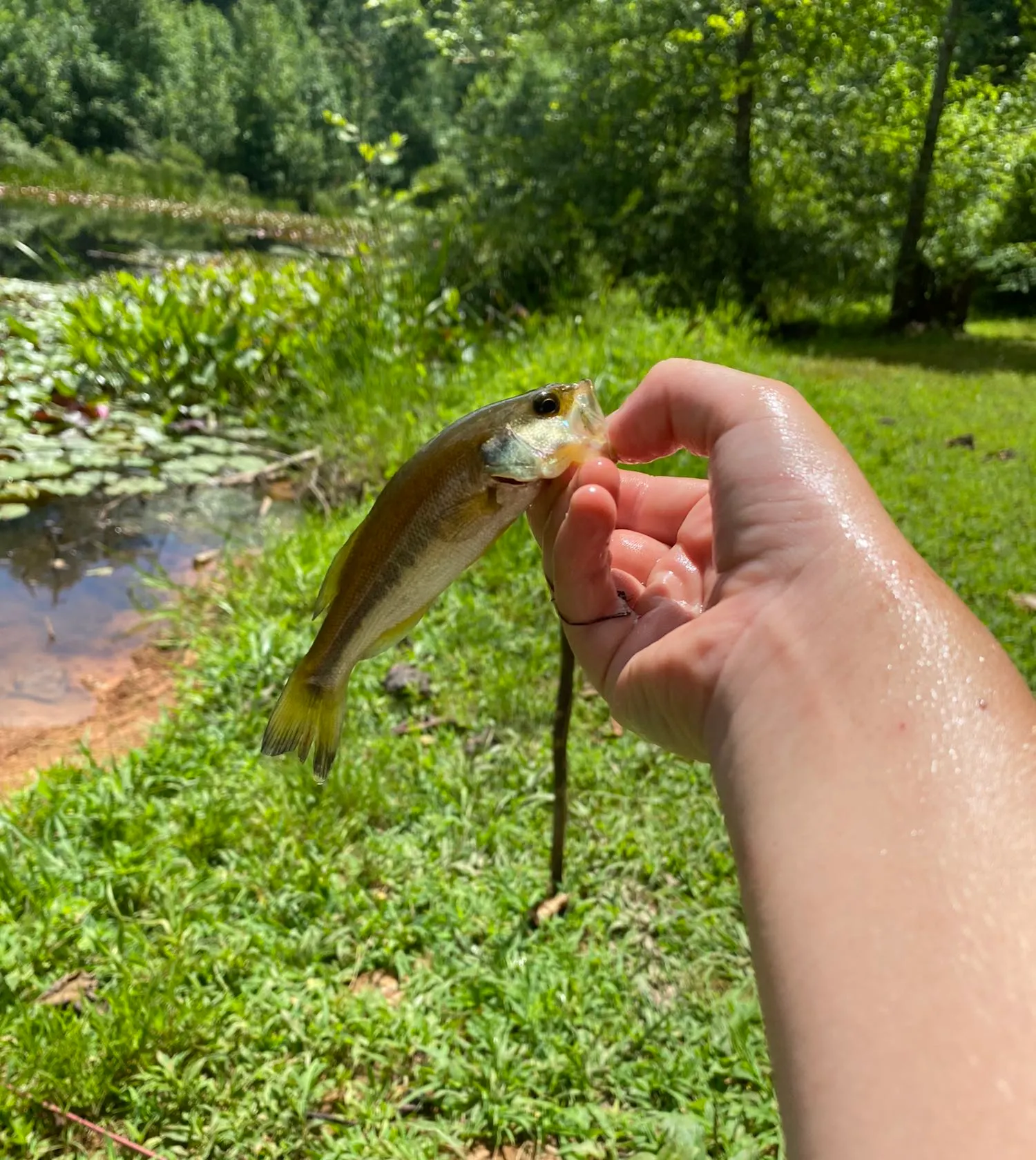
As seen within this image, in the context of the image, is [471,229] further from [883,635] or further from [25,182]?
[25,182]

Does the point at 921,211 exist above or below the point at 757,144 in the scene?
below

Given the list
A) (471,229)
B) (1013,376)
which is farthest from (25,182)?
(1013,376)

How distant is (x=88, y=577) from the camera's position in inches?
209

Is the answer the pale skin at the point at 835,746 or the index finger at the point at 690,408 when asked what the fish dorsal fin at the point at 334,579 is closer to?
the pale skin at the point at 835,746

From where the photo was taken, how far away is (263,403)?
7656 millimetres

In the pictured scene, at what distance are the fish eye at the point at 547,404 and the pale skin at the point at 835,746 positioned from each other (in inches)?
5.5

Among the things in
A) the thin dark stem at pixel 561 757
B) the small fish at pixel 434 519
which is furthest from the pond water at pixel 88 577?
the small fish at pixel 434 519

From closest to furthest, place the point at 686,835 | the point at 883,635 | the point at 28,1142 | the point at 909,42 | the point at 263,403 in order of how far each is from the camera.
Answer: the point at 883,635 → the point at 28,1142 → the point at 686,835 → the point at 263,403 → the point at 909,42

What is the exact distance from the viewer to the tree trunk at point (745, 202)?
12523mm

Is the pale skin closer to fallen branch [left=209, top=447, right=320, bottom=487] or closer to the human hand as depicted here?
the human hand

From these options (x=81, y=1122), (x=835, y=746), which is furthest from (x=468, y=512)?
(x=81, y=1122)

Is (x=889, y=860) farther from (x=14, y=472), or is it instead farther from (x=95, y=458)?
(x=95, y=458)

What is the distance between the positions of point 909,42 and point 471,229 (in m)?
8.95

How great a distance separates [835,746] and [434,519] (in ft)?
2.78
